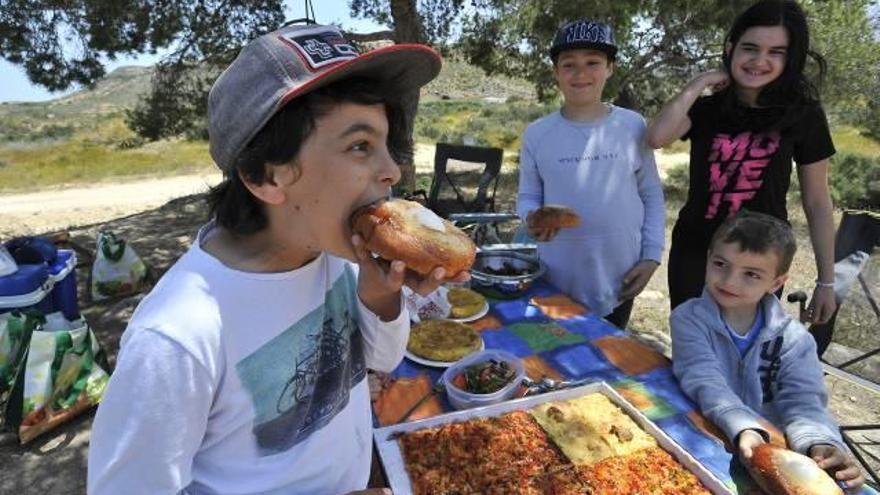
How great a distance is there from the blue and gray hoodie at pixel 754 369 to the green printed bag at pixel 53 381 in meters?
3.74

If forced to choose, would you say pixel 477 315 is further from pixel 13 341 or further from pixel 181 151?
pixel 181 151

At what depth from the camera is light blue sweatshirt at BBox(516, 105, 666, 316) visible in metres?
2.91

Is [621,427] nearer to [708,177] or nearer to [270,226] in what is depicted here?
[270,226]

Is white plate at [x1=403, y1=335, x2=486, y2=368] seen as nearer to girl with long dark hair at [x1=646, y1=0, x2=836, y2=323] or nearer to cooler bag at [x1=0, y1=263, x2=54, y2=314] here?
girl with long dark hair at [x1=646, y1=0, x2=836, y2=323]

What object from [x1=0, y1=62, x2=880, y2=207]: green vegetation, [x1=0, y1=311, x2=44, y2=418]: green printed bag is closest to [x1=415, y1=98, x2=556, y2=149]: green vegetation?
[x1=0, y1=62, x2=880, y2=207]: green vegetation

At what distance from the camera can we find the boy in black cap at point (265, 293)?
3.26ft

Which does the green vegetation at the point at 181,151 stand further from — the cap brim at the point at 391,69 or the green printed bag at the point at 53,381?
the cap brim at the point at 391,69

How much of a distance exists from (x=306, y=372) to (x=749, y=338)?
72.0 inches

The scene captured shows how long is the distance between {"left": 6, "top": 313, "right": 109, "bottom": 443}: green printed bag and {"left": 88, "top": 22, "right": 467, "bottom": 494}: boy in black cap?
3.01 metres

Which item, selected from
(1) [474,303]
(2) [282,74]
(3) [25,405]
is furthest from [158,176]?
(2) [282,74]

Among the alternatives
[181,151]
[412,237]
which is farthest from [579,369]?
[181,151]

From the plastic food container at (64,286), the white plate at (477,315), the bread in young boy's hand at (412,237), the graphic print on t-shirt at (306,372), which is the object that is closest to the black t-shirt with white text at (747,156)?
the white plate at (477,315)

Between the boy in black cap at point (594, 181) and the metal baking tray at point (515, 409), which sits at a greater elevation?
the boy in black cap at point (594, 181)

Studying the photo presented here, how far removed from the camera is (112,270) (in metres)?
5.85
